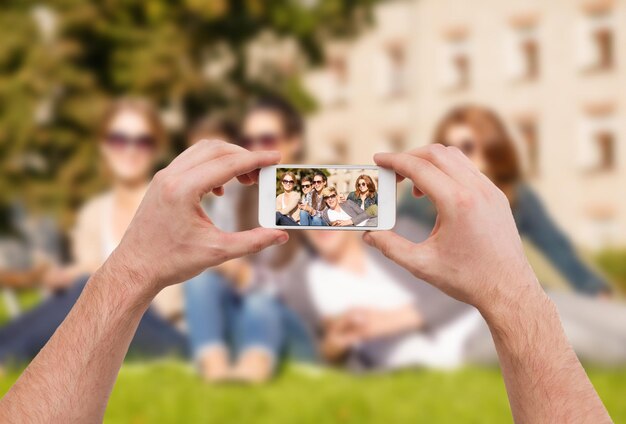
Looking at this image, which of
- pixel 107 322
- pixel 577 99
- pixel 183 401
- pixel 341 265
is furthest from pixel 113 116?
pixel 577 99

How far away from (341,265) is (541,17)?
853 cm

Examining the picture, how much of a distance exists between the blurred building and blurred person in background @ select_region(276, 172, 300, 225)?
9173mm

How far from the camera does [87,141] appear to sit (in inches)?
324

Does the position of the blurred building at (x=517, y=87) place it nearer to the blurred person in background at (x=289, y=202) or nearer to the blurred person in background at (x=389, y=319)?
the blurred person in background at (x=389, y=319)

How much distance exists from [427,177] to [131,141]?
3.24 m

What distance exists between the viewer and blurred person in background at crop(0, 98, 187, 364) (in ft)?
11.7

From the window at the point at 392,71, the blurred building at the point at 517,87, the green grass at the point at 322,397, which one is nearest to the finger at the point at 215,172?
the green grass at the point at 322,397

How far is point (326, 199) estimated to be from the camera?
3.64 feet

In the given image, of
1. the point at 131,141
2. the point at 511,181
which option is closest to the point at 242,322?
the point at 131,141

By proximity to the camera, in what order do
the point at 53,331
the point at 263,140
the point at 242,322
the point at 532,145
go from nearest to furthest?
the point at 242,322 → the point at 53,331 → the point at 263,140 → the point at 532,145

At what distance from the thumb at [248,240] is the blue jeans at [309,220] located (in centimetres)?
18

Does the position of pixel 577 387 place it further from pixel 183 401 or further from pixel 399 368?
pixel 399 368

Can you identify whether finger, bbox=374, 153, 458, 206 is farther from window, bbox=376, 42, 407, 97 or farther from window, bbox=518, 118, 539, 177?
window, bbox=376, 42, 407, 97

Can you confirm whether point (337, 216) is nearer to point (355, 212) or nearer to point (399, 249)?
point (355, 212)
